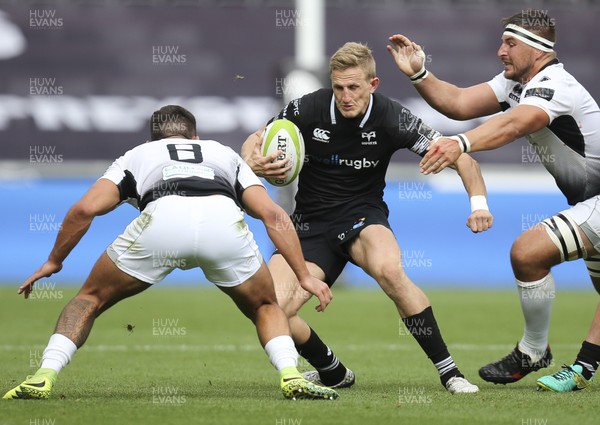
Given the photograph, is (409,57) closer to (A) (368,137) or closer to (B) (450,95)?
(B) (450,95)

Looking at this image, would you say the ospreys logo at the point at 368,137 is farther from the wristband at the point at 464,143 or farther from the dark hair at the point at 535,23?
the dark hair at the point at 535,23

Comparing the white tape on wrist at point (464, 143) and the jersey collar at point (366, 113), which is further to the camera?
the jersey collar at point (366, 113)

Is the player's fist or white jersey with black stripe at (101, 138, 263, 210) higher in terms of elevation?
the player's fist

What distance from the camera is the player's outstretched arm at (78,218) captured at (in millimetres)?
6609

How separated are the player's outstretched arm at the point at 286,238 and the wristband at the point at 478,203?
1144 mm

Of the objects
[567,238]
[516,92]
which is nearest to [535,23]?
[516,92]

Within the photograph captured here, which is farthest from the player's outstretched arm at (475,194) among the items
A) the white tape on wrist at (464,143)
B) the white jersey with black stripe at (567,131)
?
the white jersey with black stripe at (567,131)

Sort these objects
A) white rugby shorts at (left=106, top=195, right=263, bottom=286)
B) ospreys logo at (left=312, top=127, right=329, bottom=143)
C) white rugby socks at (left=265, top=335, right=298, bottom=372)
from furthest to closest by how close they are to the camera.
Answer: ospreys logo at (left=312, top=127, right=329, bottom=143) < white rugby socks at (left=265, top=335, right=298, bottom=372) < white rugby shorts at (left=106, top=195, right=263, bottom=286)

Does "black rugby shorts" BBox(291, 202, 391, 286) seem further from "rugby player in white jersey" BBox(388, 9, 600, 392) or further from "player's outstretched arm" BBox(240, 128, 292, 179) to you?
"rugby player in white jersey" BBox(388, 9, 600, 392)

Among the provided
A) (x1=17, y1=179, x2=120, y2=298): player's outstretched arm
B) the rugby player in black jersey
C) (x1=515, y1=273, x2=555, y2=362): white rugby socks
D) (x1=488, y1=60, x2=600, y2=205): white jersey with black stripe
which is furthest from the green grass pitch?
(x1=488, y1=60, x2=600, y2=205): white jersey with black stripe

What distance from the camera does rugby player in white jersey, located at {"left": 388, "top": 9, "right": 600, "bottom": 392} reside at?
741cm

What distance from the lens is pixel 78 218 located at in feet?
21.7

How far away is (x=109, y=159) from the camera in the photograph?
60.4 feet

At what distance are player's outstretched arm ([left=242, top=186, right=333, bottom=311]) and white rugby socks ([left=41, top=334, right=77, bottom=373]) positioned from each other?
135 centimetres
